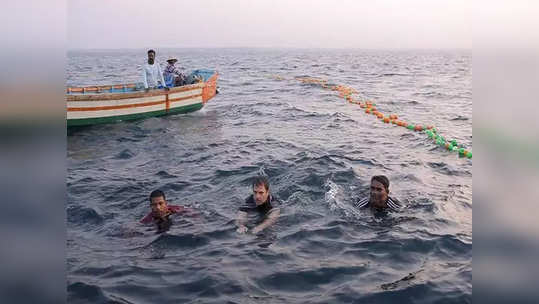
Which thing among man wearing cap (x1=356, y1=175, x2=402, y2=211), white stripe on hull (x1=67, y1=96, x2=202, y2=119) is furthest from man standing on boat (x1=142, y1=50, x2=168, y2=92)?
man wearing cap (x1=356, y1=175, x2=402, y2=211)

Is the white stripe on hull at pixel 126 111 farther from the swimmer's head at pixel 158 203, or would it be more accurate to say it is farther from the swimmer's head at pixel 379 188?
the swimmer's head at pixel 379 188

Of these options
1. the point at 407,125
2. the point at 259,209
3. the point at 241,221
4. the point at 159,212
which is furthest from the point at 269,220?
the point at 407,125

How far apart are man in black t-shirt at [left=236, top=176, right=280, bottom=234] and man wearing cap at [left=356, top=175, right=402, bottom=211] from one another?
1.60 meters

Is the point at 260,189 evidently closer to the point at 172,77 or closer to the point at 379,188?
the point at 379,188

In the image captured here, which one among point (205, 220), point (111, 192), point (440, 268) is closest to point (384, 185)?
point (440, 268)

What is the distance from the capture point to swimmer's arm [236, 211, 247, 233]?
733cm

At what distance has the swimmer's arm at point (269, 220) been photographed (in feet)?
24.2

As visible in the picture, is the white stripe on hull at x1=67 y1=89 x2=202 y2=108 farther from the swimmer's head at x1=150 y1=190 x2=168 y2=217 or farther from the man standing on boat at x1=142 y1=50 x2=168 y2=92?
the swimmer's head at x1=150 y1=190 x2=168 y2=217

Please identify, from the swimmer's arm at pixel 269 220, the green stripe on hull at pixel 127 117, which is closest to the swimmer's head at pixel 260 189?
the swimmer's arm at pixel 269 220

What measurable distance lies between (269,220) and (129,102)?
33.3 feet

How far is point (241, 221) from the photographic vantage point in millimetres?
7641
